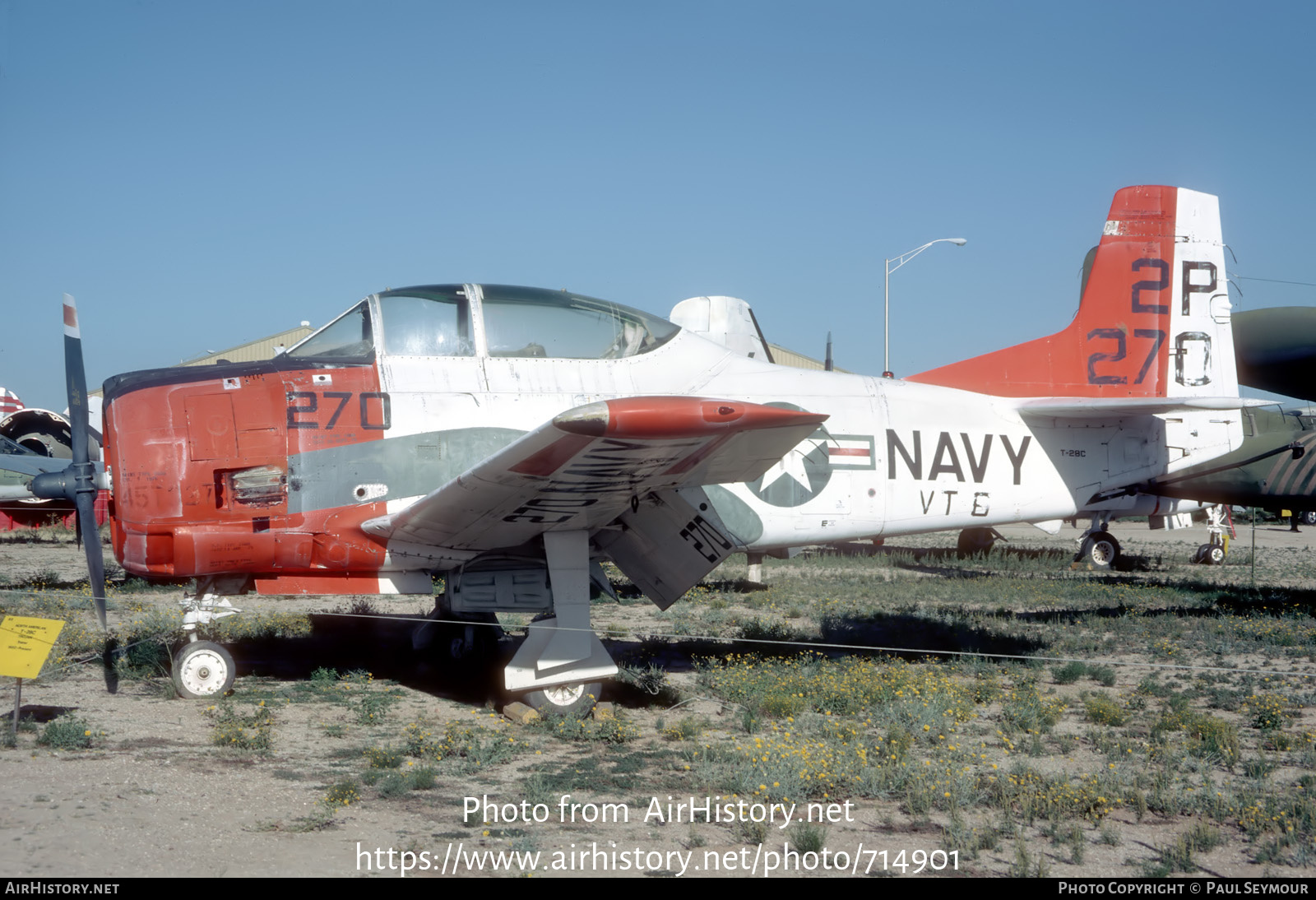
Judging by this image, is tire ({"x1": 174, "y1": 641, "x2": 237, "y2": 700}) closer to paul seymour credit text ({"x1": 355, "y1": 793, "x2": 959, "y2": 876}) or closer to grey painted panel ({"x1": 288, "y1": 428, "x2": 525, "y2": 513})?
grey painted panel ({"x1": 288, "y1": 428, "x2": 525, "y2": 513})

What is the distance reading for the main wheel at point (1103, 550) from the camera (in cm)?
1909

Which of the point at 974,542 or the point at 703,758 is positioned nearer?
the point at 703,758

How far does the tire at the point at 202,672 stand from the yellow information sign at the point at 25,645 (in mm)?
1327

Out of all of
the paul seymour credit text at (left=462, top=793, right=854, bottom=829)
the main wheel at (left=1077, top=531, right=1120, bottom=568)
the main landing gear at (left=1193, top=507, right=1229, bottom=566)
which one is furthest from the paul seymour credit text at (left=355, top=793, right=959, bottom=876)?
the main landing gear at (left=1193, top=507, right=1229, bottom=566)

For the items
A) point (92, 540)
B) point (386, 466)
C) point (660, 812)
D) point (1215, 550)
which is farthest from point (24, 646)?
point (1215, 550)

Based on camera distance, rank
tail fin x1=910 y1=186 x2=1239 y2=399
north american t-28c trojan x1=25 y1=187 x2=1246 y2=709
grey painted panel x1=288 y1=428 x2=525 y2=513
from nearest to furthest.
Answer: north american t-28c trojan x1=25 y1=187 x2=1246 y2=709, grey painted panel x1=288 y1=428 x2=525 y2=513, tail fin x1=910 y1=186 x2=1239 y2=399

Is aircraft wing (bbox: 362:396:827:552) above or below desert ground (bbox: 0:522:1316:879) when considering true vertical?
above

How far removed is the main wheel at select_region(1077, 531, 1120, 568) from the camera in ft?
62.6

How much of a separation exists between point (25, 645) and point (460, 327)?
11.6ft

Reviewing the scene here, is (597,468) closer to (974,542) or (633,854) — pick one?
(633,854)

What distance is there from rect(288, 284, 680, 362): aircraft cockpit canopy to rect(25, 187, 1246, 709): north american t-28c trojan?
19 mm

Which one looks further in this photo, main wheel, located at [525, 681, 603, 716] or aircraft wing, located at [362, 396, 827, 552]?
main wheel, located at [525, 681, 603, 716]

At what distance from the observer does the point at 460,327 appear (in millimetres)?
7301

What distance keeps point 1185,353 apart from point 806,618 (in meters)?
5.31
